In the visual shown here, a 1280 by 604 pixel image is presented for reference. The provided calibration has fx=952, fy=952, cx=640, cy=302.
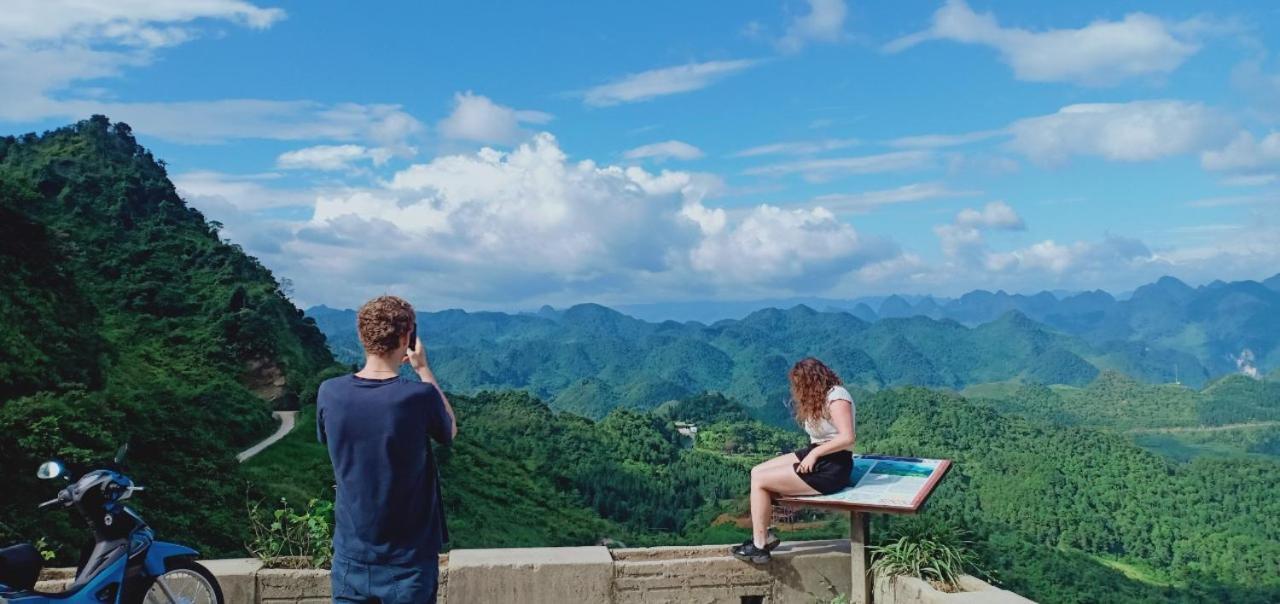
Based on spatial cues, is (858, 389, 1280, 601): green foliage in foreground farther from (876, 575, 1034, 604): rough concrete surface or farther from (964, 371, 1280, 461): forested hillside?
(876, 575, 1034, 604): rough concrete surface

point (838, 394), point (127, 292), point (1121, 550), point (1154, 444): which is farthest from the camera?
point (1154, 444)

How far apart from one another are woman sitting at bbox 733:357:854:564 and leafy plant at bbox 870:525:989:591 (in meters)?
0.53

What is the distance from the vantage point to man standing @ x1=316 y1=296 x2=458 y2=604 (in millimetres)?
3803

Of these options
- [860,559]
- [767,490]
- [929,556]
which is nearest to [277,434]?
[767,490]

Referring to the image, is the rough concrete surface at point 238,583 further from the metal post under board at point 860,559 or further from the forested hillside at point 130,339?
the forested hillside at point 130,339

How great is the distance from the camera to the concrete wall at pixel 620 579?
218 inches

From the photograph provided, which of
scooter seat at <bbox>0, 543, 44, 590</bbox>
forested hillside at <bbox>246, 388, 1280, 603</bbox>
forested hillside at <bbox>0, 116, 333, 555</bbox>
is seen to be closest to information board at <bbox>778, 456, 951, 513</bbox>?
scooter seat at <bbox>0, 543, 44, 590</bbox>

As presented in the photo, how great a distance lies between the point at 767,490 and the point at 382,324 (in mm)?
2911

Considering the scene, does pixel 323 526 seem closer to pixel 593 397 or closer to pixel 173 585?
pixel 173 585

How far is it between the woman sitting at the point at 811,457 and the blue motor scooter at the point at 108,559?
3.19 meters

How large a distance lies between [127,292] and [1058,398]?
150 metres

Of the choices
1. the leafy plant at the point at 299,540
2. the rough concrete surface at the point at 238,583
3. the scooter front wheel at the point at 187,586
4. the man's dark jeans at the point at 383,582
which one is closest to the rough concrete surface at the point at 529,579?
the leafy plant at the point at 299,540

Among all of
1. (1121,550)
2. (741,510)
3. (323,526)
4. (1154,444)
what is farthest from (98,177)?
(1154,444)

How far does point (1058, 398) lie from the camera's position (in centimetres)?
15775
